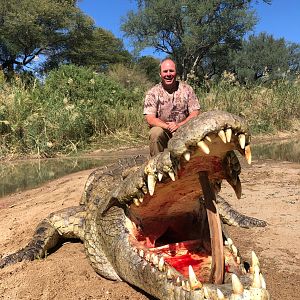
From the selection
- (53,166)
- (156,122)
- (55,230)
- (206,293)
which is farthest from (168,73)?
(53,166)

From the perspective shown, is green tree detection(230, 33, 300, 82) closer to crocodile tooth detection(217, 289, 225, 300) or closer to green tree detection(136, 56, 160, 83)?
green tree detection(136, 56, 160, 83)

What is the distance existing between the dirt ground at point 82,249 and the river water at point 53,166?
3.83 feet

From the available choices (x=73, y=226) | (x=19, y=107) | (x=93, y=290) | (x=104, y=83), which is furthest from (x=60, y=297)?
(x=104, y=83)

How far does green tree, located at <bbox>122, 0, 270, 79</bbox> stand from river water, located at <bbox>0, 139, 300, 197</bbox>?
20.6 metres

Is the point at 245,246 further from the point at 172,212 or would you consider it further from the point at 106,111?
the point at 106,111

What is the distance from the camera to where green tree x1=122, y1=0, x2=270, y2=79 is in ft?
103

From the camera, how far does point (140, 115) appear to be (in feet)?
42.3

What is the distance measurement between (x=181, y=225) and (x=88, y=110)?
31.4 feet

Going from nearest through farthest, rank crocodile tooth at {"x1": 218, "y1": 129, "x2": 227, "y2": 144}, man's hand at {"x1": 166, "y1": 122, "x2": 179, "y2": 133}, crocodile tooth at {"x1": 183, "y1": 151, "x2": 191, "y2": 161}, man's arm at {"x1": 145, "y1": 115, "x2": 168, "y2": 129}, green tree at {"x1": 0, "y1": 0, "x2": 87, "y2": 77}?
1. crocodile tooth at {"x1": 218, "y1": 129, "x2": 227, "y2": 144}
2. crocodile tooth at {"x1": 183, "y1": 151, "x2": 191, "y2": 161}
3. man's hand at {"x1": 166, "y1": 122, "x2": 179, "y2": 133}
4. man's arm at {"x1": 145, "y1": 115, "x2": 168, "y2": 129}
5. green tree at {"x1": 0, "y1": 0, "x2": 87, "y2": 77}

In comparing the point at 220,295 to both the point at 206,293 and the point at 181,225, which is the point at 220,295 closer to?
the point at 206,293

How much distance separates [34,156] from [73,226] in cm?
676

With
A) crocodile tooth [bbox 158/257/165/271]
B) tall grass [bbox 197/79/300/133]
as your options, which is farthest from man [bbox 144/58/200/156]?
tall grass [bbox 197/79/300/133]

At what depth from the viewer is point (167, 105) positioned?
569 cm

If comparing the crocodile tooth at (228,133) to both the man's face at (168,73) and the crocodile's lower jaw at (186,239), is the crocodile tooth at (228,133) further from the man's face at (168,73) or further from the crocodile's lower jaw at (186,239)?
the man's face at (168,73)
